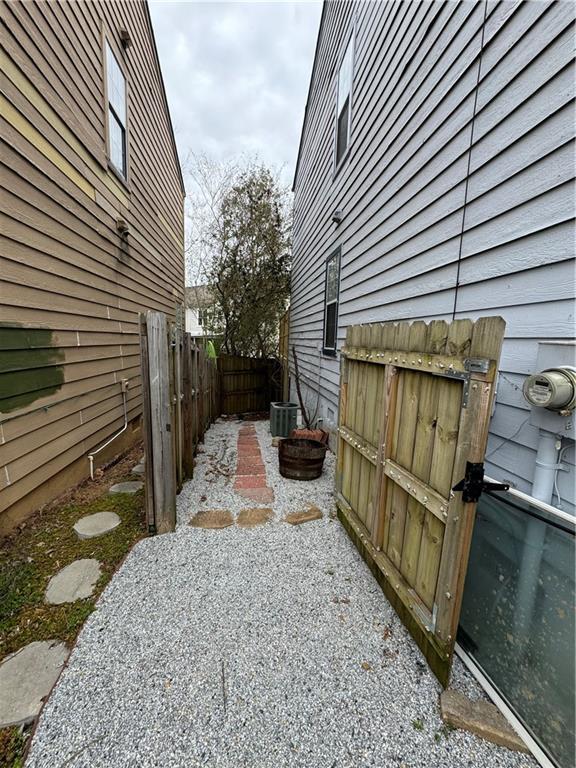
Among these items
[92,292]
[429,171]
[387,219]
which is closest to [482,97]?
[429,171]

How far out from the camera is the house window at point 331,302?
5.41 meters

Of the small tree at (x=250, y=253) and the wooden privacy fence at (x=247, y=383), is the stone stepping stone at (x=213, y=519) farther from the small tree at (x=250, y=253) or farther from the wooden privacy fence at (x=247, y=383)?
the small tree at (x=250, y=253)

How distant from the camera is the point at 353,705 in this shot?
1524 mm

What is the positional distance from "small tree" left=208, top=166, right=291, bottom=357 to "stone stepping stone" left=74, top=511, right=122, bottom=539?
7416 millimetres

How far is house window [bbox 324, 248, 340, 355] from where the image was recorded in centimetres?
541

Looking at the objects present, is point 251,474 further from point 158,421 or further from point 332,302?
point 332,302

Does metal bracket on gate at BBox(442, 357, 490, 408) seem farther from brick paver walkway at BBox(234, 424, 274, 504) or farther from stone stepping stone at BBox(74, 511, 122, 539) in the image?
stone stepping stone at BBox(74, 511, 122, 539)

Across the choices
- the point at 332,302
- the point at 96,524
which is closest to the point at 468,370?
the point at 96,524

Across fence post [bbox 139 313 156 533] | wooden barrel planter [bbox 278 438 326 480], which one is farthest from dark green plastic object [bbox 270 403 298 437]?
fence post [bbox 139 313 156 533]

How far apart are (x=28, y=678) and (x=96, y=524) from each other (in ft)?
4.59

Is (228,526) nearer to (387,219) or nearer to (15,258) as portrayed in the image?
(15,258)

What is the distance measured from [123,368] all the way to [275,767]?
491 cm

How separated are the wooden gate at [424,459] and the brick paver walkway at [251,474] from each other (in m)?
1.31

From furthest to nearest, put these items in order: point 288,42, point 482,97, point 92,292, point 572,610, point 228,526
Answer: point 288,42 → point 92,292 → point 228,526 → point 482,97 → point 572,610
